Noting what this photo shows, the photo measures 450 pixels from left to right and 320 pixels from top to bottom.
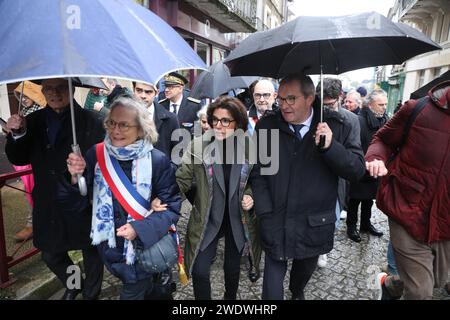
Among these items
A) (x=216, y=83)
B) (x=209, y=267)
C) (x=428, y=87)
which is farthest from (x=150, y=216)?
(x=216, y=83)

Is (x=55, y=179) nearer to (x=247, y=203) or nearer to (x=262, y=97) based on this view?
(x=247, y=203)

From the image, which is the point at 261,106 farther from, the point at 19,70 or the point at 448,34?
the point at 448,34

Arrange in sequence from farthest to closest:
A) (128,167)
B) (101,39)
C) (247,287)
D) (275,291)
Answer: (247,287), (275,291), (128,167), (101,39)

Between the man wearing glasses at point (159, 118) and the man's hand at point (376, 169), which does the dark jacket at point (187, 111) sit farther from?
the man's hand at point (376, 169)

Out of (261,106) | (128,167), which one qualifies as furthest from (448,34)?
(128,167)

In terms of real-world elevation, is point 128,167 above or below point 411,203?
above

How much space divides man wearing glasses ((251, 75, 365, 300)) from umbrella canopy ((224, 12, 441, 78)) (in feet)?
1.02

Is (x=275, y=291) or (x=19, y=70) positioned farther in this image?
(x=275, y=291)

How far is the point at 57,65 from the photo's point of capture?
1.47m

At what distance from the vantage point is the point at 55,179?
8.54 ft

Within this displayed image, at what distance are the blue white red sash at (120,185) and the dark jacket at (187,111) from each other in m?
2.46

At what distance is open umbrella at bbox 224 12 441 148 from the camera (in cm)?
196

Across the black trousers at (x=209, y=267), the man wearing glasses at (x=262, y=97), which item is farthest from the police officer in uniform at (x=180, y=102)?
the black trousers at (x=209, y=267)
